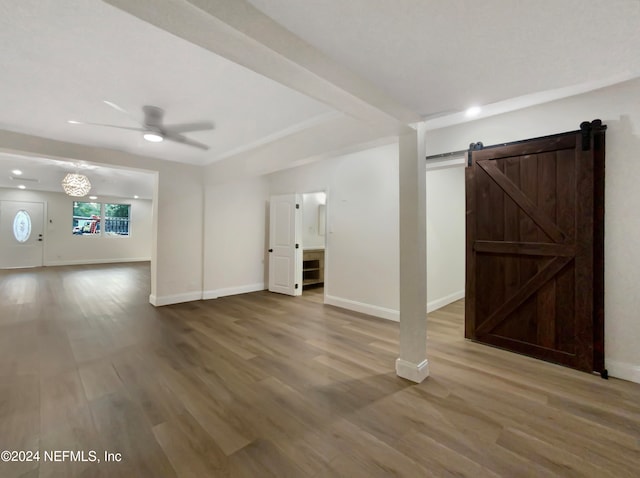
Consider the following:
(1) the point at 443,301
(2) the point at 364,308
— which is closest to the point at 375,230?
(2) the point at 364,308

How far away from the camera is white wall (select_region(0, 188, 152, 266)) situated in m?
9.52

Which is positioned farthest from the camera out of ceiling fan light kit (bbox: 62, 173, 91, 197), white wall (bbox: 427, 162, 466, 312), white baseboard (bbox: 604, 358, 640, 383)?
ceiling fan light kit (bbox: 62, 173, 91, 197)

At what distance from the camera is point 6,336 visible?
11.2 ft

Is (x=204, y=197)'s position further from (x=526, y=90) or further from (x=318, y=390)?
(x=526, y=90)

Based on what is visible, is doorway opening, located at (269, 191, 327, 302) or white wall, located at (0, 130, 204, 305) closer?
white wall, located at (0, 130, 204, 305)

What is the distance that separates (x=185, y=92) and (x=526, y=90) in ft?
9.12

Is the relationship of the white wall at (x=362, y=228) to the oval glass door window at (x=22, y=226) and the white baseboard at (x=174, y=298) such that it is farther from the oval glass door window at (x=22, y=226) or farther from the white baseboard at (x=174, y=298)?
the oval glass door window at (x=22, y=226)

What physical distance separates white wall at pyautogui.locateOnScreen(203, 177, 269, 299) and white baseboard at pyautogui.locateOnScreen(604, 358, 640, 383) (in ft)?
18.2

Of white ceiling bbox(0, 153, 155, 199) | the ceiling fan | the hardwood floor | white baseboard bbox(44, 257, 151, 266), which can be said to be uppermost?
white ceiling bbox(0, 153, 155, 199)

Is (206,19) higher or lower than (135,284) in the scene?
higher

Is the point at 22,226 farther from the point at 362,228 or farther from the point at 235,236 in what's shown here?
the point at 362,228

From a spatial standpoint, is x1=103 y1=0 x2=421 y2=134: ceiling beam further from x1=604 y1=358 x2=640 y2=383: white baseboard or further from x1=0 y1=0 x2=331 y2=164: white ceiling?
x1=604 y1=358 x2=640 y2=383: white baseboard

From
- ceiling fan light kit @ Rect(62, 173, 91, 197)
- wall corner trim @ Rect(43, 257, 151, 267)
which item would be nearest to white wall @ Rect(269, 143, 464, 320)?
ceiling fan light kit @ Rect(62, 173, 91, 197)

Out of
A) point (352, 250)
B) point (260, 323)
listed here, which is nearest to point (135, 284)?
point (260, 323)
